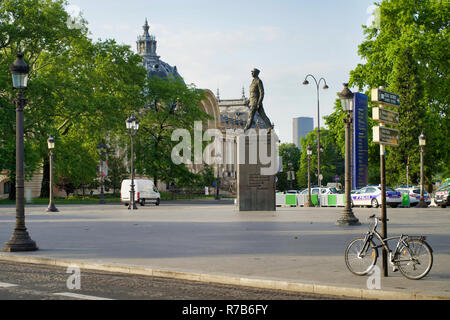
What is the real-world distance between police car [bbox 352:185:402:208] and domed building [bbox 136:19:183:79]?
85743 mm

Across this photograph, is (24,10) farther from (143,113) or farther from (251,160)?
(251,160)

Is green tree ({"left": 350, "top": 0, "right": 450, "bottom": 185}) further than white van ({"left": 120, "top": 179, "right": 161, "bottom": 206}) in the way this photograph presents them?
Yes

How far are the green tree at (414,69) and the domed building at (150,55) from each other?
2964 inches

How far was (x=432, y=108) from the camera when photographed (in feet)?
175

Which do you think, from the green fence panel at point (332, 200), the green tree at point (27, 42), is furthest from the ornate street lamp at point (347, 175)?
Answer: the green tree at point (27, 42)

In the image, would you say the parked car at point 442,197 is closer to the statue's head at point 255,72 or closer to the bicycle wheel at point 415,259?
the statue's head at point 255,72

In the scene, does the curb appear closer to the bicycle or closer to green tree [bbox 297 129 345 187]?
the bicycle

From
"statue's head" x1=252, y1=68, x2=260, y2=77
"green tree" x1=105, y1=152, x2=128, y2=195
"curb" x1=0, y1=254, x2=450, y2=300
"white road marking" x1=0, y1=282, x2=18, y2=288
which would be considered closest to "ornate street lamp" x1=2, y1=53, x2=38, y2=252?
"curb" x1=0, y1=254, x2=450, y2=300

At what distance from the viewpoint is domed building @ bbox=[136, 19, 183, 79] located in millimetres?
126000

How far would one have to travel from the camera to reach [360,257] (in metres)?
10.4

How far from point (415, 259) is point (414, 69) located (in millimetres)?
45870

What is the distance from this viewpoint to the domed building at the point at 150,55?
126000 mm

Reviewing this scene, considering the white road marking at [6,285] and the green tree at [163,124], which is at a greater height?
the green tree at [163,124]

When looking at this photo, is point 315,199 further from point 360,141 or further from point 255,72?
point 255,72
